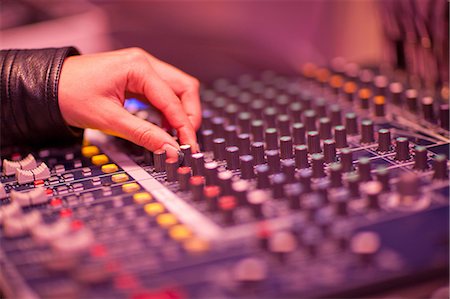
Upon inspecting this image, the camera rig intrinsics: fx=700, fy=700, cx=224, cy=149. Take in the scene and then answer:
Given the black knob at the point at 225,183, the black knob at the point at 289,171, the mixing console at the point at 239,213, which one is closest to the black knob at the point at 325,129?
the mixing console at the point at 239,213

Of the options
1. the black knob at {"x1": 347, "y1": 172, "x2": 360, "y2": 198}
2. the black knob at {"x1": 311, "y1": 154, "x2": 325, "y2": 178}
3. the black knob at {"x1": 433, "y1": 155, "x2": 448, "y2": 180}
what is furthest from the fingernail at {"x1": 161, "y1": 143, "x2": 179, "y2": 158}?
the black knob at {"x1": 433, "y1": 155, "x2": 448, "y2": 180}

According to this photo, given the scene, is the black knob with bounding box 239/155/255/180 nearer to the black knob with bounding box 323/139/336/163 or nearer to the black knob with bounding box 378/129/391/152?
the black knob with bounding box 323/139/336/163

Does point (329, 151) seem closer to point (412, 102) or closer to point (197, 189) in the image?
point (197, 189)

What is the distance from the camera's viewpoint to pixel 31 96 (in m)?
1.70

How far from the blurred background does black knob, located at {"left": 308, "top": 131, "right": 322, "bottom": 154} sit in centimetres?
81

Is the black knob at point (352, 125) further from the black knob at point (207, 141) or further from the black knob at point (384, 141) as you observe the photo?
the black knob at point (207, 141)

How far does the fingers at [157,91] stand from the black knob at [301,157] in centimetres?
31

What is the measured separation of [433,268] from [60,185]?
0.82 m

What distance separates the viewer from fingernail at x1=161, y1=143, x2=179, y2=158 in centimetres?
156

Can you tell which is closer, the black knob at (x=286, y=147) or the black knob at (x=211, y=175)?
the black knob at (x=211, y=175)

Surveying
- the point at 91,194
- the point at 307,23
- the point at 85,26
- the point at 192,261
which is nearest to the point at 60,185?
the point at 91,194

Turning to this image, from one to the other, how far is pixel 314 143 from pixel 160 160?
0.35 m

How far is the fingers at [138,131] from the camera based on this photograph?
1.59 m

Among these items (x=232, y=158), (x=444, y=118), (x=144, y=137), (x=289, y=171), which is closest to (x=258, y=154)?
(x=232, y=158)
